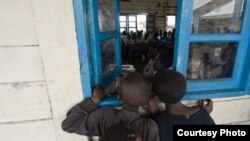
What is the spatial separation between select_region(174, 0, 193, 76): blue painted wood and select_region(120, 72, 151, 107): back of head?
0.42 m

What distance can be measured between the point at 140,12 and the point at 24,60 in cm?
871

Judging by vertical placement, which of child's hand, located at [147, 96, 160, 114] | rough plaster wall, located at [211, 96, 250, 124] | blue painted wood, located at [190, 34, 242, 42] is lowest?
rough plaster wall, located at [211, 96, 250, 124]

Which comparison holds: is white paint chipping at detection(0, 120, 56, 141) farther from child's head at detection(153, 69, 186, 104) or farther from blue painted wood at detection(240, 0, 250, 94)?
blue painted wood at detection(240, 0, 250, 94)

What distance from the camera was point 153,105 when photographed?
4.36ft

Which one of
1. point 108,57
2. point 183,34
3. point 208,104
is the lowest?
point 208,104

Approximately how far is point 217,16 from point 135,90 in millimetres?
954

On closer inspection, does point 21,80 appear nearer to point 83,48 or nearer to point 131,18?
point 83,48

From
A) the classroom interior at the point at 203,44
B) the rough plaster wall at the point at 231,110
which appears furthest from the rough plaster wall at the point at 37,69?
the rough plaster wall at the point at 231,110

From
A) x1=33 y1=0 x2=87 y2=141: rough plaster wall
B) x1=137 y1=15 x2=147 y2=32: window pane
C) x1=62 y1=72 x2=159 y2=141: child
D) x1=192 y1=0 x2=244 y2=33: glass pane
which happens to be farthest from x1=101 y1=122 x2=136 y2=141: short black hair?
x1=137 y1=15 x2=147 y2=32: window pane

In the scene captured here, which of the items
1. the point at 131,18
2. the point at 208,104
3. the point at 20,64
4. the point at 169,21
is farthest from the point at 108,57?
the point at 169,21

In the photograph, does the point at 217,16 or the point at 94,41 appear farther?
the point at 217,16

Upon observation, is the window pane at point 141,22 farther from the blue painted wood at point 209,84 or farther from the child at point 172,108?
the child at point 172,108

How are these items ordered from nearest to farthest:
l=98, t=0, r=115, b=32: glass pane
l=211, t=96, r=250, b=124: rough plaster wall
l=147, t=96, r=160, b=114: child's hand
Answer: l=147, t=96, r=160, b=114: child's hand, l=98, t=0, r=115, b=32: glass pane, l=211, t=96, r=250, b=124: rough plaster wall

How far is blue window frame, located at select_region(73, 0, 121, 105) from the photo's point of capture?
1.16 meters
